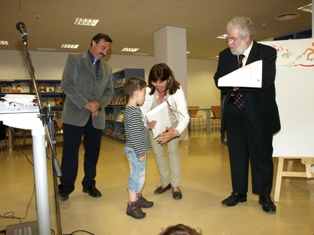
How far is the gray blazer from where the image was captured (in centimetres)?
245

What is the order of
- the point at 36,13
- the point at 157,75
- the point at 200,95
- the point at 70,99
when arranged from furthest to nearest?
1. the point at 200,95
2. the point at 36,13
3. the point at 70,99
4. the point at 157,75

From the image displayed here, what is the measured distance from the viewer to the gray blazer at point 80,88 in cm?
245

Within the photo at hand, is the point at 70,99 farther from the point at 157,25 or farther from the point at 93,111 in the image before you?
the point at 157,25

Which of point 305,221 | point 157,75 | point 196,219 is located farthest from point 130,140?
point 305,221

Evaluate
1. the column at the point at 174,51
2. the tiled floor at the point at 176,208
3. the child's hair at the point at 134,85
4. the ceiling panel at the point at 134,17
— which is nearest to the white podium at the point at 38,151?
the tiled floor at the point at 176,208

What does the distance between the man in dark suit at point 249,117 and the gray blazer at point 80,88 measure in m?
1.21

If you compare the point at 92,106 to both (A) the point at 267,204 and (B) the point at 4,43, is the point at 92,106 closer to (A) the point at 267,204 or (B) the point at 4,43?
(A) the point at 267,204

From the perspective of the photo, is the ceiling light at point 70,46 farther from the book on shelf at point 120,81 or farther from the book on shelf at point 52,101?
the book on shelf at point 120,81

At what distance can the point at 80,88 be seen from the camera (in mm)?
2527

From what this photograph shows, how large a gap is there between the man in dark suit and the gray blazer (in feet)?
3.97

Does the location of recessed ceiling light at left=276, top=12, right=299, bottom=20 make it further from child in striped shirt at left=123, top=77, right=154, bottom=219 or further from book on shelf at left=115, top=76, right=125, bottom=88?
child in striped shirt at left=123, top=77, right=154, bottom=219

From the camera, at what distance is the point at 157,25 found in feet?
21.2

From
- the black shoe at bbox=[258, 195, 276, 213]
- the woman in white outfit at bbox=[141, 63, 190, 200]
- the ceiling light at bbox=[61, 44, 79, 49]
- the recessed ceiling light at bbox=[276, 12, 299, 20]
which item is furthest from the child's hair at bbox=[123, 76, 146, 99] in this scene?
the ceiling light at bbox=[61, 44, 79, 49]

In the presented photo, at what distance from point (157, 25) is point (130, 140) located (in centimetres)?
511
